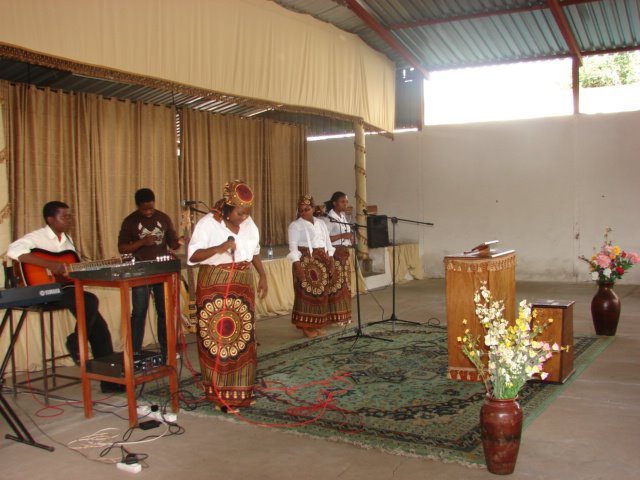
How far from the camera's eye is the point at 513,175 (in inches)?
451

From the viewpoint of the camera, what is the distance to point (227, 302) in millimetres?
4055

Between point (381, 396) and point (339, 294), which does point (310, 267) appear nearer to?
point (339, 294)

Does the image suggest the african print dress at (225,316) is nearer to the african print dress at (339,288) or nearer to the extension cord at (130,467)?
the extension cord at (130,467)

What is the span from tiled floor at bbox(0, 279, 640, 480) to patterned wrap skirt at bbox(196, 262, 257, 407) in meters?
0.24

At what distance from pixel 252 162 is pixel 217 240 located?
8.08 m

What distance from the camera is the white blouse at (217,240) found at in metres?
4.00

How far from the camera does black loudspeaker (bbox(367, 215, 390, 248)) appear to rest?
38.0 ft

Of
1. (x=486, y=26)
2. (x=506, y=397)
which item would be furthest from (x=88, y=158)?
(x=506, y=397)

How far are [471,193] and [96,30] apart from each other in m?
8.21

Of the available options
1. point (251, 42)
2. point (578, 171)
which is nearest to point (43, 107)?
point (251, 42)

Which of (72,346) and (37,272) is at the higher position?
(37,272)

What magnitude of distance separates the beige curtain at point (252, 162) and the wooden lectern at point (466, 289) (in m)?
6.80

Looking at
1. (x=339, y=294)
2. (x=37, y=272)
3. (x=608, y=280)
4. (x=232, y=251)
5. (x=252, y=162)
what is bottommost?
(x=339, y=294)

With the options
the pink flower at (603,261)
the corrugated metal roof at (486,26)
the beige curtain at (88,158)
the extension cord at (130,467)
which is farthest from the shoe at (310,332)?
the corrugated metal roof at (486,26)
